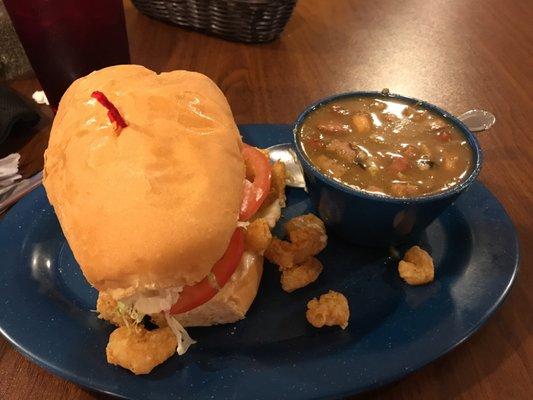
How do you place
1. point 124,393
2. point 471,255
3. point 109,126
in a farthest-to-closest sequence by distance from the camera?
point 471,255 < point 109,126 < point 124,393

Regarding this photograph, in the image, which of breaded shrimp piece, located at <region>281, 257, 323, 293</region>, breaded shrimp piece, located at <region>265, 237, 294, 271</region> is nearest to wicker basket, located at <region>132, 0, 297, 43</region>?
breaded shrimp piece, located at <region>265, 237, 294, 271</region>

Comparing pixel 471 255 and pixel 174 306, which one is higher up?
pixel 471 255

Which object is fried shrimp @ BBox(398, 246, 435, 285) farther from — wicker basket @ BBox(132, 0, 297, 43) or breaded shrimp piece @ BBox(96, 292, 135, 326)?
wicker basket @ BBox(132, 0, 297, 43)

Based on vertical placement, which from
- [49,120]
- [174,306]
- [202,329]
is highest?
[174,306]

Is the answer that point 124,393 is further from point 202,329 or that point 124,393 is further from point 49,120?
point 49,120

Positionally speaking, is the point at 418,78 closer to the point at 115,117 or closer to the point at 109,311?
the point at 115,117

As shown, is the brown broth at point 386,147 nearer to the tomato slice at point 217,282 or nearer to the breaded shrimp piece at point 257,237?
the breaded shrimp piece at point 257,237

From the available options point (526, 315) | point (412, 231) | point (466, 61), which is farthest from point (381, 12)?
point (526, 315)

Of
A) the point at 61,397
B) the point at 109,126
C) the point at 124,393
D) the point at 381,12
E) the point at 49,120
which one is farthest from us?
the point at 381,12

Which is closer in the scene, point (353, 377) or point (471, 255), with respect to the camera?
point (353, 377)
